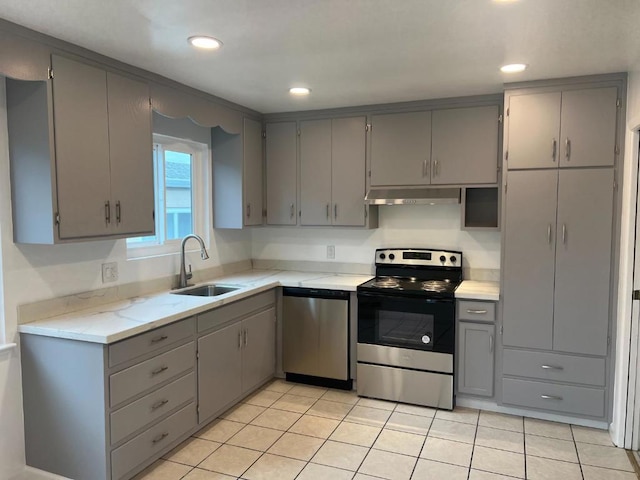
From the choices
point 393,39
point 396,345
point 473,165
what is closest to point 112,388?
point 396,345

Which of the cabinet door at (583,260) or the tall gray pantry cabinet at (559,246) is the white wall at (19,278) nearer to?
the tall gray pantry cabinet at (559,246)

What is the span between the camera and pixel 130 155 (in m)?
2.80

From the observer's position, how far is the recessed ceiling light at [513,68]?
2.78 m

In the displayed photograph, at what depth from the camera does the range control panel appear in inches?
152

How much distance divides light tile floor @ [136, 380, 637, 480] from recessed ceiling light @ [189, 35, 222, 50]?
2330 mm

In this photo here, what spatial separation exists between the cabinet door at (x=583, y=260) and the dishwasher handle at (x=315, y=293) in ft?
5.07

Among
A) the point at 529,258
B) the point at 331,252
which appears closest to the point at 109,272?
the point at 331,252

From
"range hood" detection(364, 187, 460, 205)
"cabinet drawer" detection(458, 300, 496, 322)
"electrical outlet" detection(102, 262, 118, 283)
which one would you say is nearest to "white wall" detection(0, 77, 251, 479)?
"electrical outlet" detection(102, 262, 118, 283)

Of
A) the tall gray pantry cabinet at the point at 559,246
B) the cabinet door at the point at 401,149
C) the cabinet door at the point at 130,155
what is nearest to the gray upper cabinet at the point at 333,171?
the cabinet door at the point at 401,149

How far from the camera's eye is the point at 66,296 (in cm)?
274

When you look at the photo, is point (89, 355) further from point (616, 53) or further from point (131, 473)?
point (616, 53)

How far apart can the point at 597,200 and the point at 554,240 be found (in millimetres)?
364

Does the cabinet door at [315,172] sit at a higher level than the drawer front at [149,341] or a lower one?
higher

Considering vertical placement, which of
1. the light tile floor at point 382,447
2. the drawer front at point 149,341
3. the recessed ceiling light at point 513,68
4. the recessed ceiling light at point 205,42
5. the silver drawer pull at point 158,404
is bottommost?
the light tile floor at point 382,447
